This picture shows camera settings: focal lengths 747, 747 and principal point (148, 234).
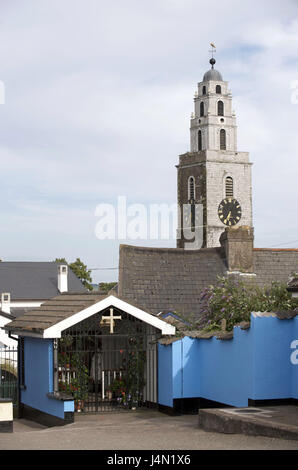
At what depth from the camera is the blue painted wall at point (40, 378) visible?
17.0 m

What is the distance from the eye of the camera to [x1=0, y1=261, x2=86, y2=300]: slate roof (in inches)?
2771

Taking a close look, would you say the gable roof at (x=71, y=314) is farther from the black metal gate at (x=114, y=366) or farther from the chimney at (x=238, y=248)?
the chimney at (x=238, y=248)

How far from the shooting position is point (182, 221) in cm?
9906

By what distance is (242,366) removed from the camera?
50.7 feet

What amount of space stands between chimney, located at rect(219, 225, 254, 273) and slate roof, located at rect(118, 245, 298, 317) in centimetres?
30

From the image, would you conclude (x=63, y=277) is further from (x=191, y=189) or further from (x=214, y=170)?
(x=214, y=170)

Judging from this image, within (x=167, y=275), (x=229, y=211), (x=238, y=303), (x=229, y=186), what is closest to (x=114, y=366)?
(x=238, y=303)

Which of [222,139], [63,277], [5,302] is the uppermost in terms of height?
[222,139]

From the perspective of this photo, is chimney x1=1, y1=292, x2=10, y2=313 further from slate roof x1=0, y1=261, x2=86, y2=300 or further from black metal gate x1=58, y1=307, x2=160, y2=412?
black metal gate x1=58, y1=307, x2=160, y2=412

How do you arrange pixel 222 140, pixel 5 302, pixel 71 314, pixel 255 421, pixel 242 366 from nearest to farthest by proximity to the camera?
pixel 255 421 < pixel 242 366 < pixel 71 314 < pixel 5 302 < pixel 222 140

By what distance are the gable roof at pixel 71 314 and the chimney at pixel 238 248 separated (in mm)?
11673

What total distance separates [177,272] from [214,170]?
70444mm

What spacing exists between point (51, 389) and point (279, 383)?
5.56m

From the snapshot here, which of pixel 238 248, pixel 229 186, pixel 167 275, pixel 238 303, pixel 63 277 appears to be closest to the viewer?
pixel 238 303
